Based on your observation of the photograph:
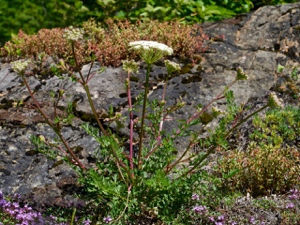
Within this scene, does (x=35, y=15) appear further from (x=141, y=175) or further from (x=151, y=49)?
(x=151, y=49)

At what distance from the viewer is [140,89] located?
17.2 feet

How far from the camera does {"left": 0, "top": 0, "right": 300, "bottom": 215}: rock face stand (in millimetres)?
4043

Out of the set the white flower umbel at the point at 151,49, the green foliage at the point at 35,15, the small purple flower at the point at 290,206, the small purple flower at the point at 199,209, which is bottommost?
the small purple flower at the point at 199,209

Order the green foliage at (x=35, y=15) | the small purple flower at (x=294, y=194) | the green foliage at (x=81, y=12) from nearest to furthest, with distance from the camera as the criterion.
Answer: the small purple flower at (x=294, y=194)
the green foliage at (x=81, y=12)
the green foliage at (x=35, y=15)

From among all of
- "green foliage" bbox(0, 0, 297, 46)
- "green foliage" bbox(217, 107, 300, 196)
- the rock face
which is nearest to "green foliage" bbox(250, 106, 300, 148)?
"green foliage" bbox(217, 107, 300, 196)

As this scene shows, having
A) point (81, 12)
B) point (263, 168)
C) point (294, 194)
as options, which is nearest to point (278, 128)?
point (263, 168)

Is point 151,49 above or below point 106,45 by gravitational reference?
above

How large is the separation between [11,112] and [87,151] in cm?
98

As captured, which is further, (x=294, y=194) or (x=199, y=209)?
(x=294, y=194)

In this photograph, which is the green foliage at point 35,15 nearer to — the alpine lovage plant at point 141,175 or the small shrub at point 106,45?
the small shrub at point 106,45

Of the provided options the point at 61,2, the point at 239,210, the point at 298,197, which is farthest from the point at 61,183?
the point at 61,2

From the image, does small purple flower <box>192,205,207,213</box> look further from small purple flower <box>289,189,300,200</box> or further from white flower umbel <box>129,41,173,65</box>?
Answer: white flower umbel <box>129,41,173,65</box>

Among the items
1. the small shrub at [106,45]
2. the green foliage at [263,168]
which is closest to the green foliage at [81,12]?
the small shrub at [106,45]

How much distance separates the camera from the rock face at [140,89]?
4.04 meters
